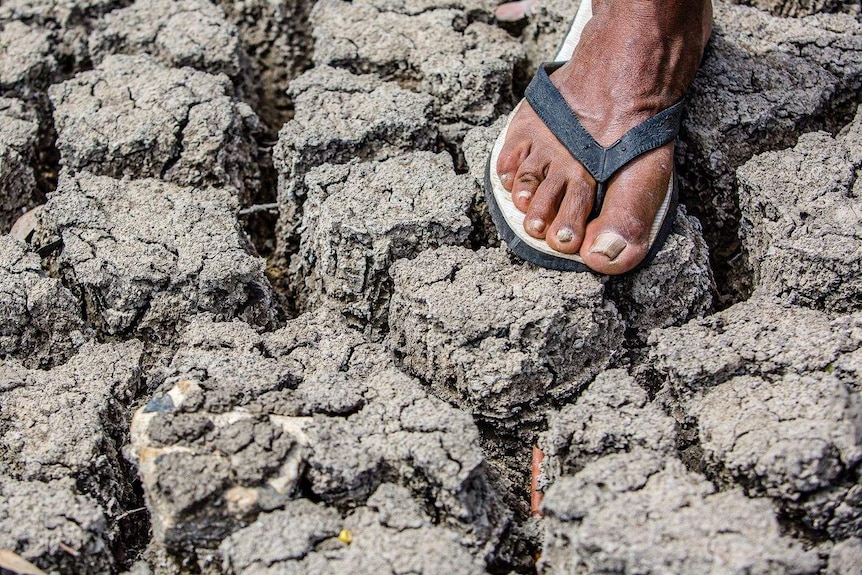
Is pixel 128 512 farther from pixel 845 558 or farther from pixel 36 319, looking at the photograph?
pixel 845 558

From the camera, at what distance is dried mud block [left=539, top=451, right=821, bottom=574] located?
1.33 m

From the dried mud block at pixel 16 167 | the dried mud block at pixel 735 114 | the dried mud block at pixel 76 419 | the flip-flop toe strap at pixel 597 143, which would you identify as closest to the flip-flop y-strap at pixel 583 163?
the flip-flop toe strap at pixel 597 143

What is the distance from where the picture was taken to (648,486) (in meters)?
1.45

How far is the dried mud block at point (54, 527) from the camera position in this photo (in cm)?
145

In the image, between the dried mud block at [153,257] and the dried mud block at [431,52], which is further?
the dried mud block at [431,52]

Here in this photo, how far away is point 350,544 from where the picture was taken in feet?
4.74

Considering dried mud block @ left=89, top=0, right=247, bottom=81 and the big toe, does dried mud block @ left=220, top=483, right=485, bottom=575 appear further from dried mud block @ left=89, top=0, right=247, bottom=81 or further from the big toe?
dried mud block @ left=89, top=0, right=247, bottom=81

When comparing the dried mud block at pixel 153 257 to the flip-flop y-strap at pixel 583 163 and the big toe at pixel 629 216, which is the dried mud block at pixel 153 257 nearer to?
the flip-flop y-strap at pixel 583 163

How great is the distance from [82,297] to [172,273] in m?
0.24

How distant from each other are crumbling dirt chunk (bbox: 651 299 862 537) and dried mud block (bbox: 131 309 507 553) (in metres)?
0.41

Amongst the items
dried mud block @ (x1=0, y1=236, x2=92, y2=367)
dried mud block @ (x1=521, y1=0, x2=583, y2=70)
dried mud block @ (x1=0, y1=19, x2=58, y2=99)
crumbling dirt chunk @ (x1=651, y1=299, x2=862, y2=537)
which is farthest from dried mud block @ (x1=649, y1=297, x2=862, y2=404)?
dried mud block @ (x1=0, y1=19, x2=58, y2=99)

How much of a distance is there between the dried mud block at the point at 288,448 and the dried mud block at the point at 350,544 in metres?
0.03

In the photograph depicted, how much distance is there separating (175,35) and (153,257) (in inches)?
31.9

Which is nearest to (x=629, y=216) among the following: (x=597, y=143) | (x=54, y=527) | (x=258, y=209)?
(x=597, y=143)
